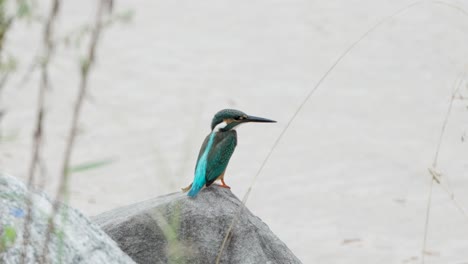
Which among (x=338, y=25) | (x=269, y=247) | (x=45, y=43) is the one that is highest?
(x=45, y=43)

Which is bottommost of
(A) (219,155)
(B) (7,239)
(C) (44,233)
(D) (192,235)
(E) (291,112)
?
(E) (291,112)

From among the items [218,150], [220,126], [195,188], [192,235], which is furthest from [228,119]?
[192,235]

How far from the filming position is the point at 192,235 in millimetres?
3848

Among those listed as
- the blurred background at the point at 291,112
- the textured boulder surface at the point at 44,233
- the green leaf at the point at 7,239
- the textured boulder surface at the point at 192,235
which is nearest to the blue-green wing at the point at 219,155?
the textured boulder surface at the point at 192,235

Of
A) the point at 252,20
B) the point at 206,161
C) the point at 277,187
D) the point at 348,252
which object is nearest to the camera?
the point at 206,161

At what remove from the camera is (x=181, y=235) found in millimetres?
3848

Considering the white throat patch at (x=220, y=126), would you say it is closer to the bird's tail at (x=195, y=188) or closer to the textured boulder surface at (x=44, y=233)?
the bird's tail at (x=195, y=188)

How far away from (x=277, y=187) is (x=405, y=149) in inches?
48.2

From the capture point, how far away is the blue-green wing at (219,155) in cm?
422

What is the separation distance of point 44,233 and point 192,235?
988 millimetres

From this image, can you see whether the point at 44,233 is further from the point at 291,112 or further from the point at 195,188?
the point at 291,112

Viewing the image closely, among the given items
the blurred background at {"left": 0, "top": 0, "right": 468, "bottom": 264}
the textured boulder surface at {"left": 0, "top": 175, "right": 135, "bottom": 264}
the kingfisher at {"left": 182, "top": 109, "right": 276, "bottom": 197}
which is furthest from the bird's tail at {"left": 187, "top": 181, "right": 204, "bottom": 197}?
the blurred background at {"left": 0, "top": 0, "right": 468, "bottom": 264}

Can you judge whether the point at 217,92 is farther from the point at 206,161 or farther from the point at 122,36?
the point at 206,161

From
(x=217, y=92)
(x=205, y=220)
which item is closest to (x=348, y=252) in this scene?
(x=217, y=92)
